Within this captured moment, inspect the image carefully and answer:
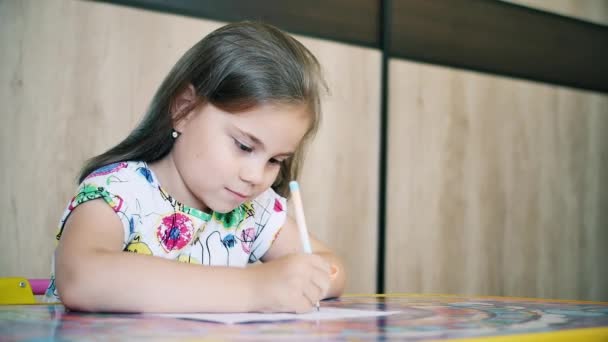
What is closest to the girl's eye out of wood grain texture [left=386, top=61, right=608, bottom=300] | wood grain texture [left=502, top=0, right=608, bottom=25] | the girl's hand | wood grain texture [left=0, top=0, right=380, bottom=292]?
the girl's hand

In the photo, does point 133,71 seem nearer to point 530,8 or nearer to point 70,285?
point 70,285

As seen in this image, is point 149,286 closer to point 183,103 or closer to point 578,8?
point 183,103

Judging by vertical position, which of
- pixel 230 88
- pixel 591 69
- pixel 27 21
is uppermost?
pixel 591 69

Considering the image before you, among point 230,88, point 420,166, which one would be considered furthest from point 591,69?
point 230,88

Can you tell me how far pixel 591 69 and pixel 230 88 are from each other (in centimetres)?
239

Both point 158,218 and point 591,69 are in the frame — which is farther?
point 591,69

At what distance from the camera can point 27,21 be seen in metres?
1.77

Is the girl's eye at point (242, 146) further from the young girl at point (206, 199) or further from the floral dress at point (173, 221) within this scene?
the floral dress at point (173, 221)

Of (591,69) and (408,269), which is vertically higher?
(591,69)

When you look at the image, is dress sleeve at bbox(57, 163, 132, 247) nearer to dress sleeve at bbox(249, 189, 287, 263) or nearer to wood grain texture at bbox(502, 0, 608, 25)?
dress sleeve at bbox(249, 189, 287, 263)

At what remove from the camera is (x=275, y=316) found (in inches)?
26.7

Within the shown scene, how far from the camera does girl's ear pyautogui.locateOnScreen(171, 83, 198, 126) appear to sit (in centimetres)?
102

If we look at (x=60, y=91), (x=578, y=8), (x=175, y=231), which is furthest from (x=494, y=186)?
(x=175, y=231)

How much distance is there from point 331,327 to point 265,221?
0.62 metres
